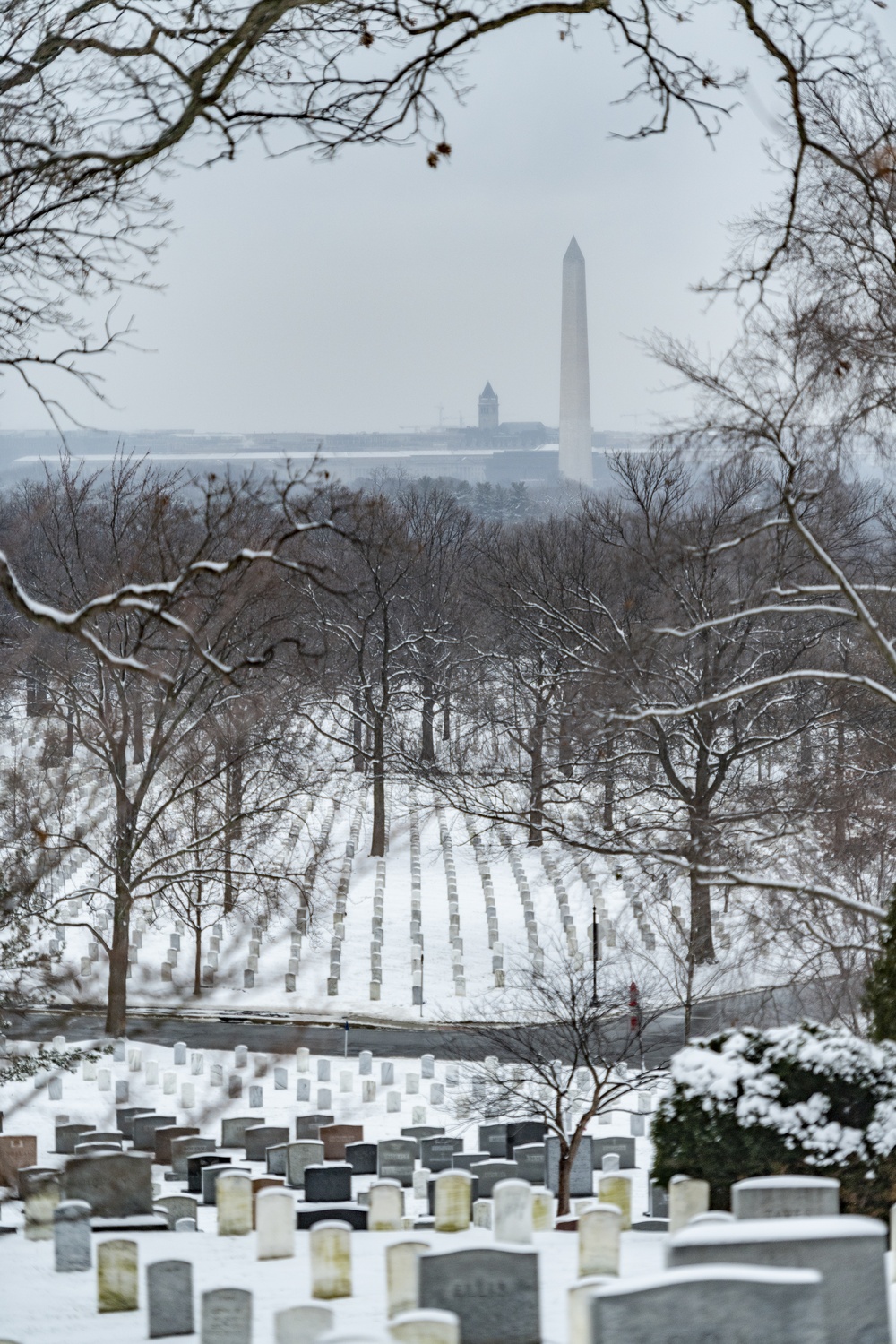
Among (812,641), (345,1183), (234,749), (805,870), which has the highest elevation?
(812,641)

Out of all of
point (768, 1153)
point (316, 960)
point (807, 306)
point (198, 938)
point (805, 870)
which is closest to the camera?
point (768, 1153)

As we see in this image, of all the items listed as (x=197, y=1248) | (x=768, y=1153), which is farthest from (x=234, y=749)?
(x=768, y=1153)

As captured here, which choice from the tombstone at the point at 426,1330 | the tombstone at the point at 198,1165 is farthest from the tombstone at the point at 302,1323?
the tombstone at the point at 198,1165

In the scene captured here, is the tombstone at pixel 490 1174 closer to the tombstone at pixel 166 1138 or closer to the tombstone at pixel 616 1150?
the tombstone at pixel 616 1150

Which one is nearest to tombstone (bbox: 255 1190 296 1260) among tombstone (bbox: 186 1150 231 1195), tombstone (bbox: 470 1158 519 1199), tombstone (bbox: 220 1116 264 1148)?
tombstone (bbox: 470 1158 519 1199)

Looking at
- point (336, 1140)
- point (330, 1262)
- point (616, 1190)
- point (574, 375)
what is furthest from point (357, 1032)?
point (574, 375)

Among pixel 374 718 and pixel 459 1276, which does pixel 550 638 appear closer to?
pixel 374 718

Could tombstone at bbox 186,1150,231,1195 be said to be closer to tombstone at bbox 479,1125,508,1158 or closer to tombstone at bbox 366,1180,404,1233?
tombstone at bbox 479,1125,508,1158
